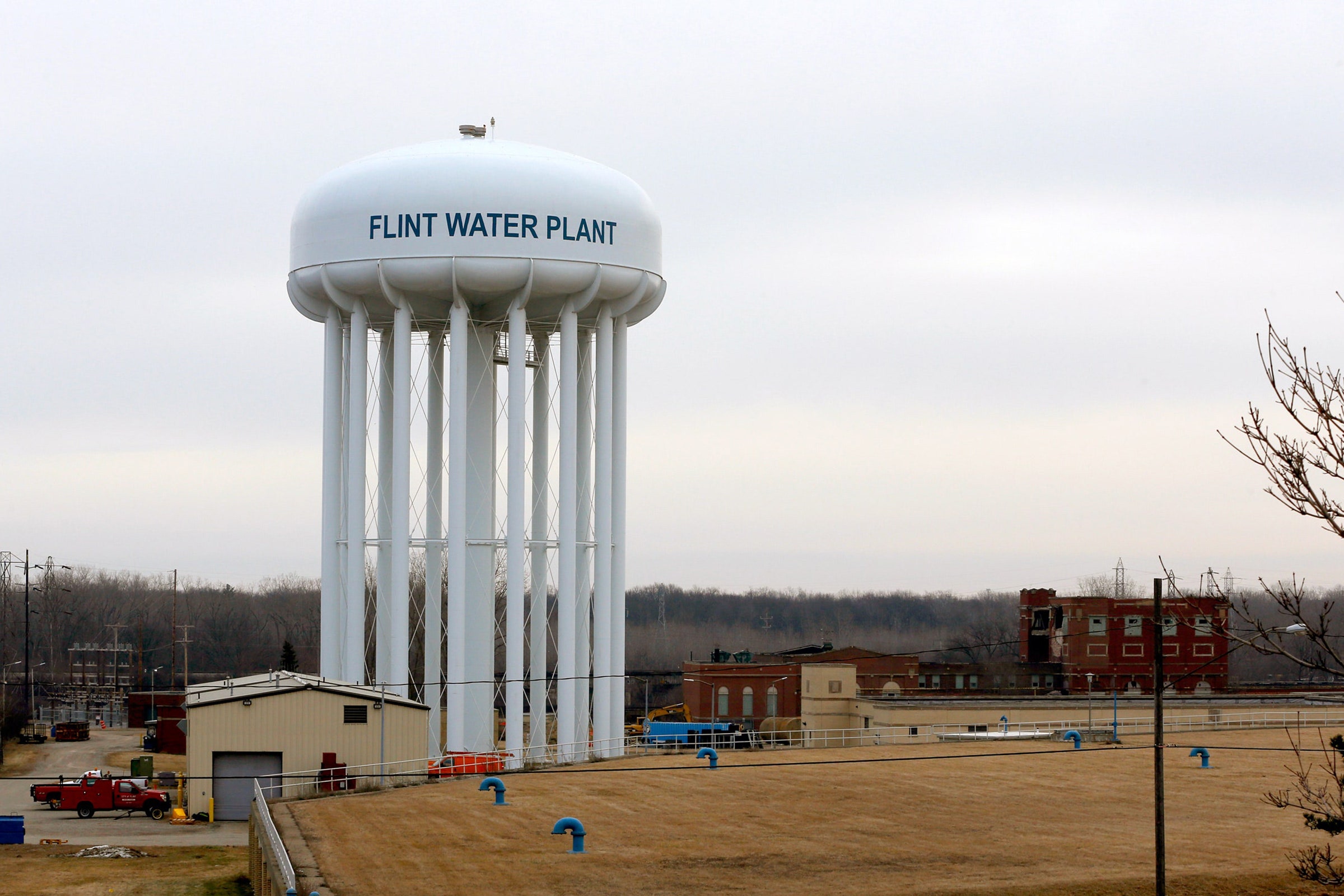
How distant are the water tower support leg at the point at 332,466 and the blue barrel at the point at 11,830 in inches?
315

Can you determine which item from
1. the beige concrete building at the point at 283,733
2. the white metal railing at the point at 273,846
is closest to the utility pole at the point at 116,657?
the beige concrete building at the point at 283,733

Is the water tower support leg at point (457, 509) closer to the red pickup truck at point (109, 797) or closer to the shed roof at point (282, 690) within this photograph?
the shed roof at point (282, 690)

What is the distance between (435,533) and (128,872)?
1311 cm

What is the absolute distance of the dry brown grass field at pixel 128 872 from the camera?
30.1 m

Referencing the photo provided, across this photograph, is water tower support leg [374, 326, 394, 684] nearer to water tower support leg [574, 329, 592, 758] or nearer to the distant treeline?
water tower support leg [574, 329, 592, 758]

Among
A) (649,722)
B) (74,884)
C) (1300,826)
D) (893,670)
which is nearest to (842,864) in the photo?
(1300,826)

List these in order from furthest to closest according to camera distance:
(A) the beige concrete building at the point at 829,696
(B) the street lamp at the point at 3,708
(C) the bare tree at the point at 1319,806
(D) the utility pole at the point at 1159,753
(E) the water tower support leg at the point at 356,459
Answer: (A) the beige concrete building at the point at 829,696, (B) the street lamp at the point at 3,708, (E) the water tower support leg at the point at 356,459, (D) the utility pole at the point at 1159,753, (C) the bare tree at the point at 1319,806

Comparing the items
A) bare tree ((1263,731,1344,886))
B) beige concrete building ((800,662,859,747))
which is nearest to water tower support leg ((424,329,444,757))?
bare tree ((1263,731,1344,886))

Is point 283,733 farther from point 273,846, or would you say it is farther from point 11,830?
point 273,846

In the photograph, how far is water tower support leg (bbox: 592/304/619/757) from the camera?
4162 cm

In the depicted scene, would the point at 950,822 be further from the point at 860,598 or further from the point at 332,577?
the point at 860,598

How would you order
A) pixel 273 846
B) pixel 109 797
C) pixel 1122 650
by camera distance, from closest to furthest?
pixel 273 846 < pixel 109 797 < pixel 1122 650

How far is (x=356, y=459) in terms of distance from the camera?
40.7m

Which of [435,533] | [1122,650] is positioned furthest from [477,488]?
[1122,650]
